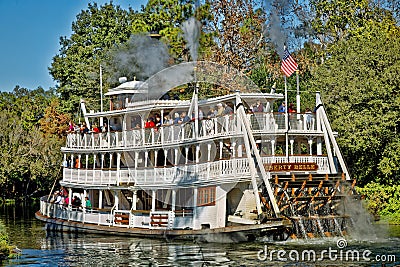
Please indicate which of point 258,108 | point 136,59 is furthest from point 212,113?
point 136,59

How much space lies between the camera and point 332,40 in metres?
53.0

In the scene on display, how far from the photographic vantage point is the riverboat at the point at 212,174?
30.2 metres

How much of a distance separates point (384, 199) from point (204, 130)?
13604mm

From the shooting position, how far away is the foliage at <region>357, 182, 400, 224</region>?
4028 cm

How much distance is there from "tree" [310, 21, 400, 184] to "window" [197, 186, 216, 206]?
12.0 metres

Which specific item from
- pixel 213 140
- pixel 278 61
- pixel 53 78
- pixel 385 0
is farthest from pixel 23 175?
pixel 213 140

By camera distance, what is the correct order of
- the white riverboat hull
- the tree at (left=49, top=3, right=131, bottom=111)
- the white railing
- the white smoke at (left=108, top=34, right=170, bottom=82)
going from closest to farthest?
the white riverboat hull, the white railing, the white smoke at (left=108, top=34, right=170, bottom=82), the tree at (left=49, top=3, right=131, bottom=111)

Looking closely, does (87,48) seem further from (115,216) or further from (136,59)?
(115,216)

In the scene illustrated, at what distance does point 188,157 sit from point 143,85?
769 cm

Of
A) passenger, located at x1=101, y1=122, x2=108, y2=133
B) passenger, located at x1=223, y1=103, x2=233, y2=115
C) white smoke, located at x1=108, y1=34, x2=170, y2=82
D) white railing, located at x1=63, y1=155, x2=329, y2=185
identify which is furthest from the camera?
white smoke, located at x1=108, y1=34, x2=170, y2=82

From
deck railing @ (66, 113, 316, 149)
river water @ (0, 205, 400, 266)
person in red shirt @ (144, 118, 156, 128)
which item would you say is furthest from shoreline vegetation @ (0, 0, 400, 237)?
river water @ (0, 205, 400, 266)

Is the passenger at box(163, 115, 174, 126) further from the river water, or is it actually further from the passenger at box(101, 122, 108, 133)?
the river water

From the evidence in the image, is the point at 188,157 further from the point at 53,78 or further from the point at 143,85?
the point at 53,78

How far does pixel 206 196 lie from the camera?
32188 mm
